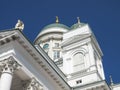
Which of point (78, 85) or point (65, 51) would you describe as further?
point (65, 51)

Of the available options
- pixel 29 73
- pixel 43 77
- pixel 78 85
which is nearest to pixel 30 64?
pixel 29 73

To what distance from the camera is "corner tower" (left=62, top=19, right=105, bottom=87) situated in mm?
27623

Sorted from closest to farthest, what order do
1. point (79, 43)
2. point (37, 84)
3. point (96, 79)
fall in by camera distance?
1. point (37, 84)
2. point (96, 79)
3. point (79, 43)

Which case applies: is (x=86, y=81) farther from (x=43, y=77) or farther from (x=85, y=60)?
(x=43, y=77)

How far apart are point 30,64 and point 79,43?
43.4 feet

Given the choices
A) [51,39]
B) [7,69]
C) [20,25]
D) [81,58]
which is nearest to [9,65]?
[7,69]

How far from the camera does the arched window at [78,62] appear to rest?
1145 inches

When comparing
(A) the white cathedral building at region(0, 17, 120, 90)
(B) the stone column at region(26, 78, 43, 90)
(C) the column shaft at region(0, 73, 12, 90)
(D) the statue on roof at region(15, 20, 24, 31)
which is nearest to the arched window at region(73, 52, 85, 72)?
(A) the white cathedral building at region(0, 17, 120, 90)

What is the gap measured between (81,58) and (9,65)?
14.3 metres

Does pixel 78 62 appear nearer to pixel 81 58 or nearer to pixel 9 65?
pixel 81 58

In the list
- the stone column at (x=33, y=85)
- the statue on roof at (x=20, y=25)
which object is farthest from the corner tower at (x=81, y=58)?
the statue on roof at (x=20, y=25)

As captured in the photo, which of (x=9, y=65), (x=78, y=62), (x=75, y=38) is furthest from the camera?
(x=75, y=38)

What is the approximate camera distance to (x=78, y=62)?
2964 centimetres

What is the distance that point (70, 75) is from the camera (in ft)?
94.9
